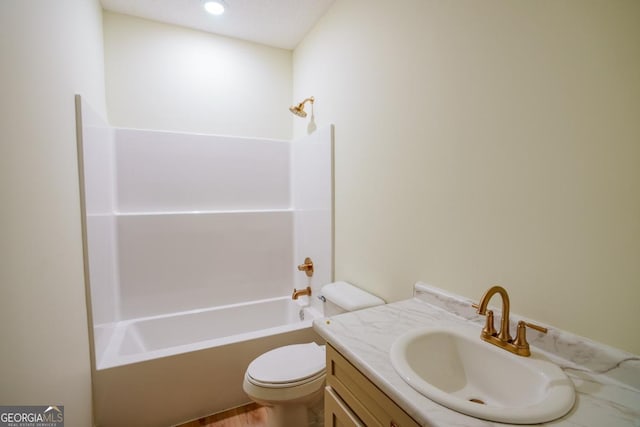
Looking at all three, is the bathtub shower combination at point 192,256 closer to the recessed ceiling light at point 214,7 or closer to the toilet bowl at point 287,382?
the toilet bowl at point 287,382

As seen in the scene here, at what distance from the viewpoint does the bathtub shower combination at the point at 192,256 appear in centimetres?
164

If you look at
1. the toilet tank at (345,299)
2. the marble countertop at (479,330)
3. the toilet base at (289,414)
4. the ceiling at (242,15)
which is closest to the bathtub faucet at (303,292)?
the toilet tank at (345,299)

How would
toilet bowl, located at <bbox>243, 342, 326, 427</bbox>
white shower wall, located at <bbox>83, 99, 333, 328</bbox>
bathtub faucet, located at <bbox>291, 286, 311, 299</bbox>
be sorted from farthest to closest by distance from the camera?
1. bathtub faucet, located at <bbox>291, 286, 311, 299</bbox>
2. white shower wall, located at <bbox>83, 99, 333, 328</bbox>
3. toilet bowl, located at <bbox>243, 342, 326, 427</bbox>

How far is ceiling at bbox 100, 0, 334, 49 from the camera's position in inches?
80.0

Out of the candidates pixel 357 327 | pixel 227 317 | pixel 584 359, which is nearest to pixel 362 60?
pixel 357 327

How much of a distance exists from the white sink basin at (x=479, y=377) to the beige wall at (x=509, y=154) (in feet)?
0.62

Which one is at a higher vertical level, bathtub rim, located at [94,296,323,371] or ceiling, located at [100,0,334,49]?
ceiling, located at [100,0,334,49]

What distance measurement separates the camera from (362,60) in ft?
5.63

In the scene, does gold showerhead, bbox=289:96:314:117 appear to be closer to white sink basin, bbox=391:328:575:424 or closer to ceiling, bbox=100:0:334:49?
ceiling, bbox=100:0:334:49

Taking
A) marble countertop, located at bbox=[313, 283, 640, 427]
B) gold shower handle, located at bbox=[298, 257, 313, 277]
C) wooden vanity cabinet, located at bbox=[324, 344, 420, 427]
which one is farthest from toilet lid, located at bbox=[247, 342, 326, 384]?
gold shower handle, located at bbox=[298, 257, 313, 277]

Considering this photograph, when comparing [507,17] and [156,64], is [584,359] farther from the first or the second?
[156,64]

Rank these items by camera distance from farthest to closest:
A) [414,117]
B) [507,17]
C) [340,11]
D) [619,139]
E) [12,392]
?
[340,11], [414,117], [507,17], [12,392], [619,139]

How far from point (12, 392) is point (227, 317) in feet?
5.39

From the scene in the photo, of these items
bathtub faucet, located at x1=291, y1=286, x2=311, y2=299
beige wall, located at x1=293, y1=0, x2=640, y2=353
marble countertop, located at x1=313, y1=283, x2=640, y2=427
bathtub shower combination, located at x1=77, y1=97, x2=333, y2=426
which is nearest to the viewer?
marble countertop, located at x1=313, y1=283, x2=640, y2=427
